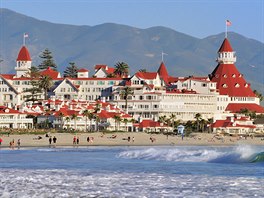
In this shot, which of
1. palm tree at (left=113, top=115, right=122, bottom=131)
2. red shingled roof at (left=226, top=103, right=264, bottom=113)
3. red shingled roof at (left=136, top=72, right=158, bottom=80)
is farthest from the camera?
red shingled roof at (left=226, top=103, right=264, bottom=113)

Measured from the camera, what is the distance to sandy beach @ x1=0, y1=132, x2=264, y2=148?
279ft

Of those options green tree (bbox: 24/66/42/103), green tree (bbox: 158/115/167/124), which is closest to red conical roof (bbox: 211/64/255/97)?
green tree (bbox: 158/115/167/124)

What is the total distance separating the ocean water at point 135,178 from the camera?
106ft

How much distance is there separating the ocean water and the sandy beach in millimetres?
30779

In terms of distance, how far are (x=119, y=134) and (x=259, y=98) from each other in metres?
62.9

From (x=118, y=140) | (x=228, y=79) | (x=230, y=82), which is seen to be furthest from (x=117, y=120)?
(x=228, y=79)

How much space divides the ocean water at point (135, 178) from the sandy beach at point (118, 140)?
3078cm

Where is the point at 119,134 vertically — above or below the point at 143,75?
below

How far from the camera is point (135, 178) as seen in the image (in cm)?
3772

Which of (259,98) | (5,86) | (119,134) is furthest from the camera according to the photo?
(259,98)

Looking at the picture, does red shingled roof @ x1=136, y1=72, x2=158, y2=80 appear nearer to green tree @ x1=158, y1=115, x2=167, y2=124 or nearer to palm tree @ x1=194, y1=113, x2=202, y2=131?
palm tree @ x1=194, y1=113, x2=202, y2=131

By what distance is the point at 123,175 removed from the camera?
39.4 metres

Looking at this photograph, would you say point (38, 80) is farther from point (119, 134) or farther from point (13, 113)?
point (119, 134)

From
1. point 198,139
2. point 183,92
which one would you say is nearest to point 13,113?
point 198,139
